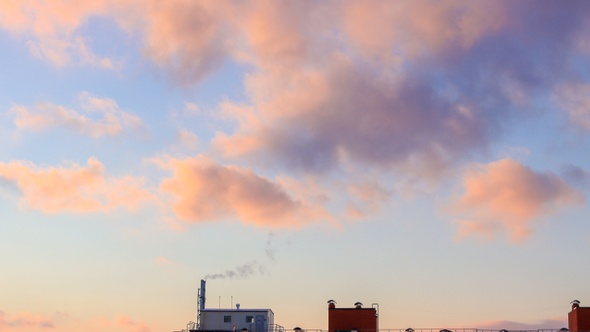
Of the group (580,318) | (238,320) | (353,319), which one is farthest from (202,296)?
(580,318)

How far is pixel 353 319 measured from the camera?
404 ft

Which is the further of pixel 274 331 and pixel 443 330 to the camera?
pixel 274 331

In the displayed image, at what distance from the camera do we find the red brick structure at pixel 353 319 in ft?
402

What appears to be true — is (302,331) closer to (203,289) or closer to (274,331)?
(274,331)

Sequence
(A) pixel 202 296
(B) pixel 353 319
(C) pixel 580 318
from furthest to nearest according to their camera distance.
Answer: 1. (A) pixel 202 296
2. (B) pixel 353 319
3. (C) pixel 580 318

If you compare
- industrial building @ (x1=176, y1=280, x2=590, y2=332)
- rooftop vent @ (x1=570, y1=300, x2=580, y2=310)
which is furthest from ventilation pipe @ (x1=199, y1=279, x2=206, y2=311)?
rooftop vent @ (x1=570, y1=300, x2=580, y2=310)

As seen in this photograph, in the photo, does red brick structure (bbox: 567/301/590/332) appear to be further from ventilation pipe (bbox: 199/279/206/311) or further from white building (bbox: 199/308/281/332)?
ventilation pipe (bbox: 199/279/206/311)


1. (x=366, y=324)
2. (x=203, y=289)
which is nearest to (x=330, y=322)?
(x=366, y=324)

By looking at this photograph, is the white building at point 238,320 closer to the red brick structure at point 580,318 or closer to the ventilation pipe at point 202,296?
the ventilation pipe at point 202,296

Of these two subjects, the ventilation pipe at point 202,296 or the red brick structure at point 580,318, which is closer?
the red brick structure at point 580,318

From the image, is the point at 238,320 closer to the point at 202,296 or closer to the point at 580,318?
the point at 202,296

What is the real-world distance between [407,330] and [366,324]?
7.67 m

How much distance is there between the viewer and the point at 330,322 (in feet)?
405

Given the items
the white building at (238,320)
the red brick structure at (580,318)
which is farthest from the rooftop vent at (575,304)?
the white building at (238,320)
